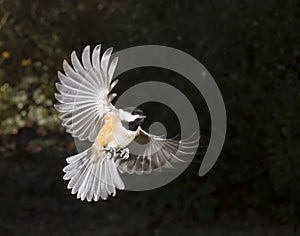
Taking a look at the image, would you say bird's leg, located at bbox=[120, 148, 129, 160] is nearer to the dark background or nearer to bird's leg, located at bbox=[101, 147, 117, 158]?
bird's leg, located at bbox=[101, 147, 117, 158]

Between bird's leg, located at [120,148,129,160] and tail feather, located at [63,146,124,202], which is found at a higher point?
bird's leg, located at [120,148,129,160]

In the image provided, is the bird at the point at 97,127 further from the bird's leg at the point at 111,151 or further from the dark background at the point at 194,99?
the dark background at the point at 194,99

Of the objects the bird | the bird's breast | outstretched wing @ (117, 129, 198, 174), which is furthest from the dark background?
the bird's breast

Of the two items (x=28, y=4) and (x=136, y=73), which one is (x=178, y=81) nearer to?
(x=136, y=73)

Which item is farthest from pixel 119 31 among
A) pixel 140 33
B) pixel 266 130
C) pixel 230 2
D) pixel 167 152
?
pixel 167 152

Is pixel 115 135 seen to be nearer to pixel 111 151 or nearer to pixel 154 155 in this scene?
pixel 111 151

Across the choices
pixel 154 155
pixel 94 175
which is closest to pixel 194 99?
pixel 154 155

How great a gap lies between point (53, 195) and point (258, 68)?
9.70 ft

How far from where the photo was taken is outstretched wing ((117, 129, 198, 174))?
58.7 inches

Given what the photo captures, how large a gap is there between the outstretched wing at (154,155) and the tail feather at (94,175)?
26 millimetres

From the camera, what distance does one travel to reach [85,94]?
57.2 inches

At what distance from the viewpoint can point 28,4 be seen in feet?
28.3

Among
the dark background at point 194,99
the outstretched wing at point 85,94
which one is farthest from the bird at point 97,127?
the dark background at point 194,99

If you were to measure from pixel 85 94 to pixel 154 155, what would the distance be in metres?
0.21
